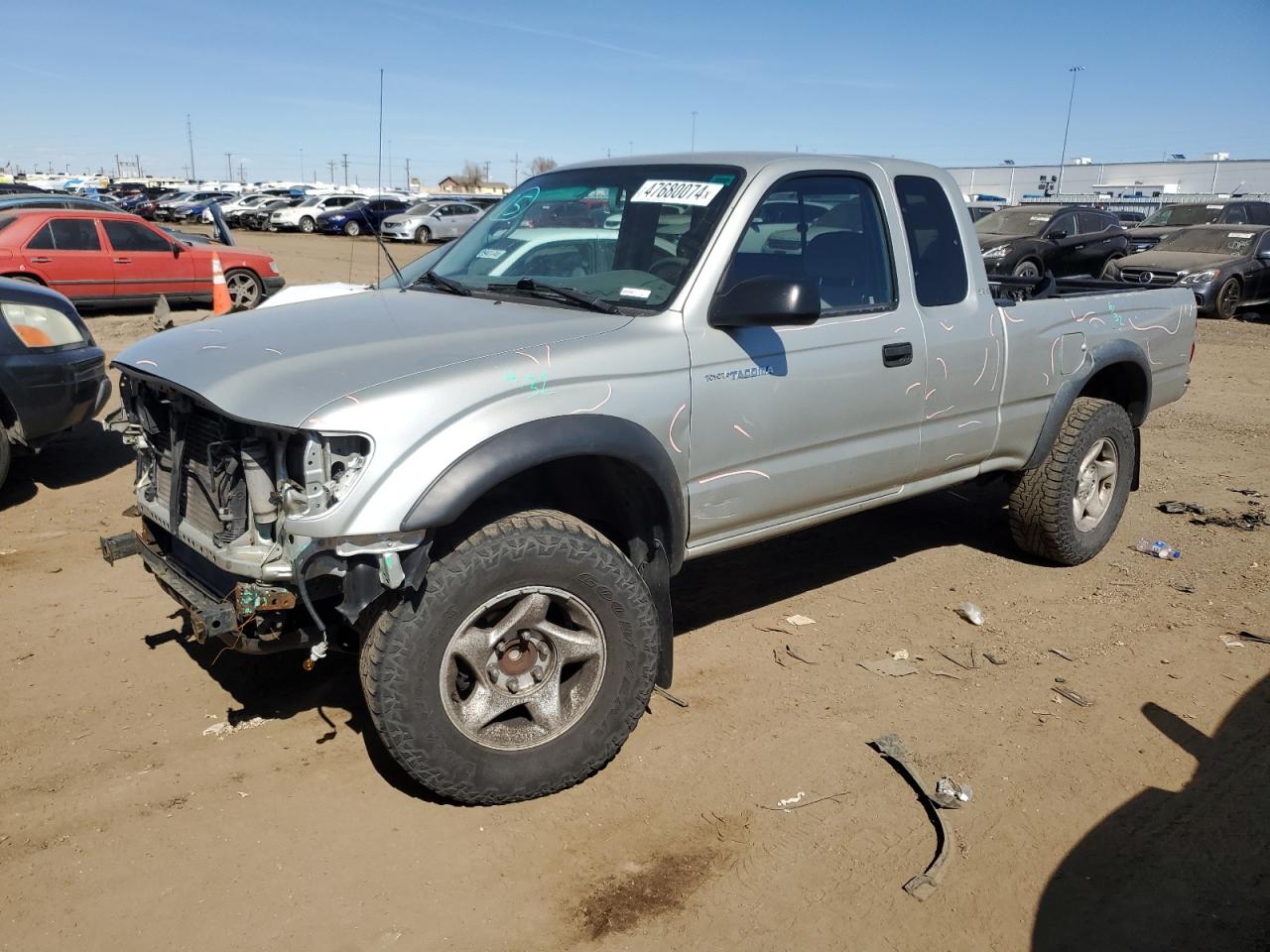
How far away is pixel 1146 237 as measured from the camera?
67.5 feet

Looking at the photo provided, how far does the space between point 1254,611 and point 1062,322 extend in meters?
1.73

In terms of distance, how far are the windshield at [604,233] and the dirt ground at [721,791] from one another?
5.53 ft

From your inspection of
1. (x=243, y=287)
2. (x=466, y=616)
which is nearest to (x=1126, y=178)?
(x=243, y=287)

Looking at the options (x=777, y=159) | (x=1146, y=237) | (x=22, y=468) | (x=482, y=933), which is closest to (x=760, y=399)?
(x=777, y=159)

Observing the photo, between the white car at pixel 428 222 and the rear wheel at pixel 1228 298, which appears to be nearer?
the rear wheel at pixel 1228 298

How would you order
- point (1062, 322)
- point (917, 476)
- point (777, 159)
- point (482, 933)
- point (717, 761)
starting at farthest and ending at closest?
point (1062, 322)
point (917, 476)
point (777, 159)
point (717, 761)
point (482, 933)

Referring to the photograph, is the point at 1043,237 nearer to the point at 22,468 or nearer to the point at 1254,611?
the point at 1254,611

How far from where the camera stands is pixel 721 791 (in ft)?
11.3

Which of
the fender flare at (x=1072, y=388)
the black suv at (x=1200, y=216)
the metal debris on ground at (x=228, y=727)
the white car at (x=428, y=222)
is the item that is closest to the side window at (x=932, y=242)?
the fender flare at (x=1072, y=388)

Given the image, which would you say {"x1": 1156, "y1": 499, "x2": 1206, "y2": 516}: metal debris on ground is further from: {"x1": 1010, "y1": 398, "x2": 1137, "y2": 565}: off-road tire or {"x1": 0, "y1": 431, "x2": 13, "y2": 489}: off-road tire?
{"x1": 0, "y1": 431, "x2": 13, "y2": 489}: off-road tire

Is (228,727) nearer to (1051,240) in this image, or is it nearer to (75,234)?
(75,234)

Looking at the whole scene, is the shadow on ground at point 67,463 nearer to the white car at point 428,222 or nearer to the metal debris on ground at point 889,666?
the metal debris on ground at point 889,666

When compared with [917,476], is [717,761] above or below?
below

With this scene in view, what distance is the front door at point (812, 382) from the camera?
367 centimetres
